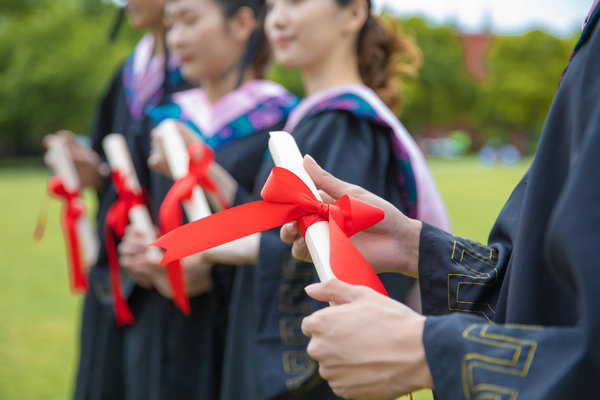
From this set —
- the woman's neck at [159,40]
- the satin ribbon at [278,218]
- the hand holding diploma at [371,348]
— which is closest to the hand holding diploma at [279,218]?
the satin ribbon at [278,218]

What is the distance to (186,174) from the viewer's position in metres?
1.87

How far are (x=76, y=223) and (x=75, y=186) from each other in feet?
0.53

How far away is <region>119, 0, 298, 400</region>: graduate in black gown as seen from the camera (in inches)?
82.5

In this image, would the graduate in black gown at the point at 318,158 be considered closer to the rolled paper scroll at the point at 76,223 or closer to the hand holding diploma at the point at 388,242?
the hand holding diploma at the point at 388,242

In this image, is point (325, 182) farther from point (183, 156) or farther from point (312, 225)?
point (183, 156)

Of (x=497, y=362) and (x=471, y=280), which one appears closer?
(x=497, y=362)

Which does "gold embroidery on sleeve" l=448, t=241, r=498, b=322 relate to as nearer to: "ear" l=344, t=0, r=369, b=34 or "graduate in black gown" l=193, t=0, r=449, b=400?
"graduate in black gown" l=193, t=0, r=449, b=400

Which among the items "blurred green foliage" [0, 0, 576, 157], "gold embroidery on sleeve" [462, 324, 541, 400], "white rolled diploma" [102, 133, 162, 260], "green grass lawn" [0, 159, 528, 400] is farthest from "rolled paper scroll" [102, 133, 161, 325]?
"blurred green foliage" [0, 0, 576, 157]

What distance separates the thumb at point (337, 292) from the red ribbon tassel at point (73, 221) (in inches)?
78.4

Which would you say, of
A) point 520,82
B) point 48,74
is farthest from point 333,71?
point 520,82

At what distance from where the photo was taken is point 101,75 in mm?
30406

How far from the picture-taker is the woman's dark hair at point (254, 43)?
228 centimetres

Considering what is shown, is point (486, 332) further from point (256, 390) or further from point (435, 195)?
point (256, 390)

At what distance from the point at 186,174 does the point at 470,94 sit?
45.1 m
